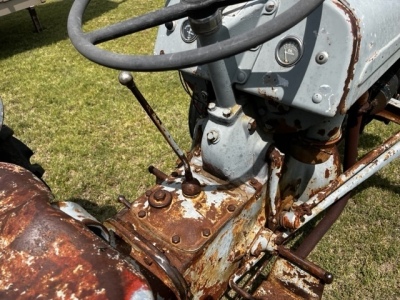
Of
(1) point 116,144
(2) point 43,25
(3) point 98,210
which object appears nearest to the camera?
(3) point 98,210

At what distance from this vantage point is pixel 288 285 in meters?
1.53

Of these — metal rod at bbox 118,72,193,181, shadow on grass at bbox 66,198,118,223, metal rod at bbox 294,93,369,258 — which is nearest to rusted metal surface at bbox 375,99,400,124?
metal rod at bbox 294,93,369,258

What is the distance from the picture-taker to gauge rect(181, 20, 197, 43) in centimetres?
149

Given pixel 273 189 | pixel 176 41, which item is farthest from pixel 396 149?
pixel 176 41

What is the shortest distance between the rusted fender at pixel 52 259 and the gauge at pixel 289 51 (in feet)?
2.39

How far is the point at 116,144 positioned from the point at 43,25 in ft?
12.4

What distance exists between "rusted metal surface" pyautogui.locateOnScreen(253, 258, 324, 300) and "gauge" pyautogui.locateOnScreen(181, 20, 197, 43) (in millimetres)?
807

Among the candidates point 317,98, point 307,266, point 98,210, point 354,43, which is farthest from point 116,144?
point 354,43

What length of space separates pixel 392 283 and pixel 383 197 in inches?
21.2

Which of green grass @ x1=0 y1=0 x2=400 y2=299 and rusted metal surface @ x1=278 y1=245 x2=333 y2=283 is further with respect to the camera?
green grass @ x1=0 y1=0 x2=400 y2=299

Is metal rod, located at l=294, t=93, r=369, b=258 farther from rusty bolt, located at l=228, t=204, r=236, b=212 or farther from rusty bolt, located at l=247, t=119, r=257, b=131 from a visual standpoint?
rusty bolt, located at l=247, t=119, r=257, b=131

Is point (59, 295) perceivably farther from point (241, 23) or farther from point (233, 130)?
point (241, 23)

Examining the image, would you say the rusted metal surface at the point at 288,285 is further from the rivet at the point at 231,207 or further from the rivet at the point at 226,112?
the rivet at the point at 226,112

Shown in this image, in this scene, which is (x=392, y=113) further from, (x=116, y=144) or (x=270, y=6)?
(x=116, y=144)
